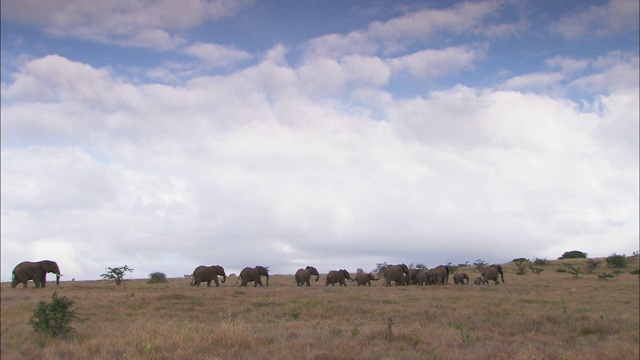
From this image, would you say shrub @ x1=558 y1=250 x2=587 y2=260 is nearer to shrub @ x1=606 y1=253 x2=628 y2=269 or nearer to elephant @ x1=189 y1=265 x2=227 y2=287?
shrub @ x1=606 y1=253 x2=628 y2=269

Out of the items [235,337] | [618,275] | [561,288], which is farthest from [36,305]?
[618,275]

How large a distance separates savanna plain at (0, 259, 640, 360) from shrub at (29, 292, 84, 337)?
237mm

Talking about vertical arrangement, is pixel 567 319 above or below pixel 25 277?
below

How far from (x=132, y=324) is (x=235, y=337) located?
13.5ft

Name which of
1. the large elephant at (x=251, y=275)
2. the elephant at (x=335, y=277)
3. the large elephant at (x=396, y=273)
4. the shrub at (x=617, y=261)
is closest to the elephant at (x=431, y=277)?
the large elephant at (x=396, y=273)

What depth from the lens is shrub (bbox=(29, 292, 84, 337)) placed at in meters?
12.2

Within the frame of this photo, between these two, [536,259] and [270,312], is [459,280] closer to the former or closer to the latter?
[270,312]

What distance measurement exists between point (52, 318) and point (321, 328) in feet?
25.6

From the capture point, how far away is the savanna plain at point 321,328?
11445 mm

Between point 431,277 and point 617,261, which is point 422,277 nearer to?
point 431,277

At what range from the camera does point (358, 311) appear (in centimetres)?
1984

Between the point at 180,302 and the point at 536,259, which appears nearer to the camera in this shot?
the point at 180,302

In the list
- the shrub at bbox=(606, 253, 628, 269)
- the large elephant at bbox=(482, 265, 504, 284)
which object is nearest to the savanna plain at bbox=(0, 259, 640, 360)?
the large elephant at bbox=(482, 265, 504, 284)

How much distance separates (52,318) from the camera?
1277 cm
